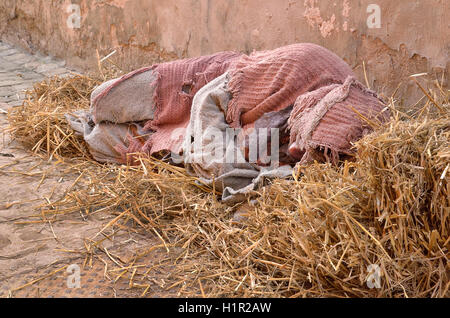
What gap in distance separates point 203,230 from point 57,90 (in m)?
2.38

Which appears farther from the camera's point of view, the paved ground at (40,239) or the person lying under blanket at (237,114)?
the person lying under blanket at (237,114)

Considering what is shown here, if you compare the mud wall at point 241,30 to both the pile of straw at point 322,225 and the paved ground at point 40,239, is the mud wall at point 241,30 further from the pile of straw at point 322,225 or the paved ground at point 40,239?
the paved ground at point 40,239

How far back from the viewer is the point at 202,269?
243 cm

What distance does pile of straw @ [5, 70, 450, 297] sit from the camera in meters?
1.98

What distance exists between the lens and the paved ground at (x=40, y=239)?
2.29 meters

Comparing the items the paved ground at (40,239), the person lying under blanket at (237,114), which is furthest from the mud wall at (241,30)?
the paved ground at (40,239)

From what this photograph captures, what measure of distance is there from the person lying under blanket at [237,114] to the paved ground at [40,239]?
455mm

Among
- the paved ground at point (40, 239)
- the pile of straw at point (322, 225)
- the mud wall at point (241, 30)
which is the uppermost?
the mud wall at point (241, 30)

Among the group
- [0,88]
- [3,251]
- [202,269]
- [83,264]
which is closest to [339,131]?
[202,269]

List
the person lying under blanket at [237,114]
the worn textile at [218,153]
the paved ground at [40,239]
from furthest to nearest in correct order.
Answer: the worn textile at [218,153] → the person lying under blanket at [237,114] → the paved ground at [40,239]

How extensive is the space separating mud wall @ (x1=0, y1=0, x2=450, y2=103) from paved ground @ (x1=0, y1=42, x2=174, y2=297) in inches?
73.7

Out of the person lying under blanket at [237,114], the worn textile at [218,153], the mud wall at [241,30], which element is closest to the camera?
the person lying under blanket at [237,114]

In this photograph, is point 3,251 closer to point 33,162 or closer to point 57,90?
point 33,162

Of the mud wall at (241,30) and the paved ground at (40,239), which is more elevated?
the mud wall at (241,30)
